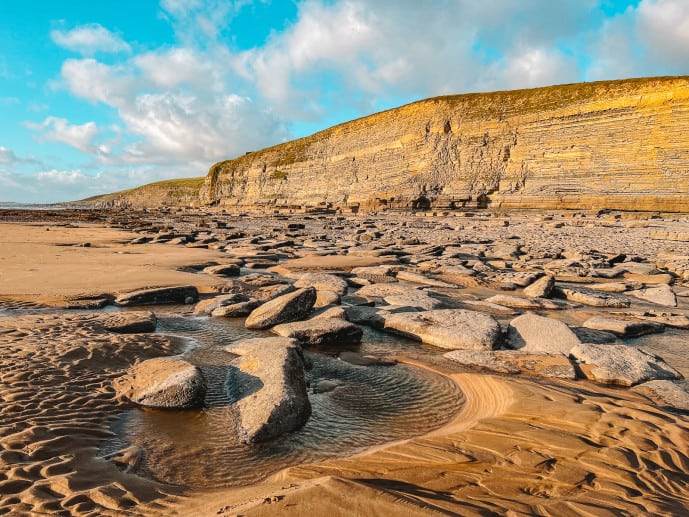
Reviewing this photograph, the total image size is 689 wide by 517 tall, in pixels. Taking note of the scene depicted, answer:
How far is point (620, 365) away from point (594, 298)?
11.3 ft

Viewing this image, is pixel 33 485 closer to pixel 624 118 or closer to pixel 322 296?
pixel 322 296

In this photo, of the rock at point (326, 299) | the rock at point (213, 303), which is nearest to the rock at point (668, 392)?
the rock at point (326, 299)

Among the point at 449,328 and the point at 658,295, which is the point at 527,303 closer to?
the point at 449,328

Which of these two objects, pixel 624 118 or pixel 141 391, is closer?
pixel 141 391

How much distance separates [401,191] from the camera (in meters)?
42.0

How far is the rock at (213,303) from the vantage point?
611 cm

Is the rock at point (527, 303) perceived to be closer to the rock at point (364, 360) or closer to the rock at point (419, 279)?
the rock at point (419, 279)

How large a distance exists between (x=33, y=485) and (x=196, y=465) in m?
0.81

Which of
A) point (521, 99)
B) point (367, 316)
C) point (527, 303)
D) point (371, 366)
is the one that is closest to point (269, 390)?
point (371, 366)

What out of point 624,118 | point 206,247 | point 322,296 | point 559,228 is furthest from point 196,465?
point 624,118

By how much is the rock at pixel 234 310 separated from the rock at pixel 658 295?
7.12 m

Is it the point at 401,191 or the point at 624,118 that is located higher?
the point at 624,118

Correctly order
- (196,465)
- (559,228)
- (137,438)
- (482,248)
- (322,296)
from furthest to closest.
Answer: (559,228)
(482,248)
(322,296)
(137,438)
(196,465)

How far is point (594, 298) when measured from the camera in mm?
6996
